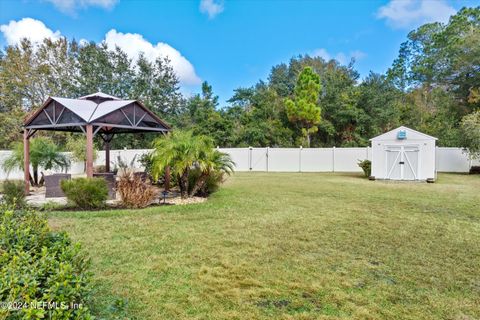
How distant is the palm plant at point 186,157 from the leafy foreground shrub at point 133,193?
0.58 m

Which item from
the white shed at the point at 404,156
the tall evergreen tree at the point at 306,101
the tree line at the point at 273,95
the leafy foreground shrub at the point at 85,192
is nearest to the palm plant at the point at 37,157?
the leafy foreground shrub at the point at 85,192

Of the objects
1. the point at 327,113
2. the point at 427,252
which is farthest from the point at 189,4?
the point at 327,113

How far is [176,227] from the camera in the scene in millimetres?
5660

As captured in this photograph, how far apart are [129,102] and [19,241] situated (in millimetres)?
7732

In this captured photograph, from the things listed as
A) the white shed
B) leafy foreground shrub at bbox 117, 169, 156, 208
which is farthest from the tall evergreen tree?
leafy foreground shrub at bbox 117, 169, 156, 208

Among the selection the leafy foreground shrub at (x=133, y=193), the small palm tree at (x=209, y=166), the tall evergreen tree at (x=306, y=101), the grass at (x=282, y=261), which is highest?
the tall evergreen tree at (x=306, y=101)

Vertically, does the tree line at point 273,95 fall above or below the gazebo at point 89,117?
above

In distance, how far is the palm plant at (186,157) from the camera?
796 centimetres

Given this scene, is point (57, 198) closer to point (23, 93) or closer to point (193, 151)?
point (193, 151)

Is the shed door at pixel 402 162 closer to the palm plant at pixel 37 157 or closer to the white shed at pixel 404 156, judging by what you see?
the white shed at pixel 404 156

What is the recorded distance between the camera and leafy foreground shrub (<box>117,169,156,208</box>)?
7387 mm

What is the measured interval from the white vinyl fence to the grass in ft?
41.5

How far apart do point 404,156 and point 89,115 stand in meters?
12.9

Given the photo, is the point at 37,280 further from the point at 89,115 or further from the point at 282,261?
the point at 89,115
